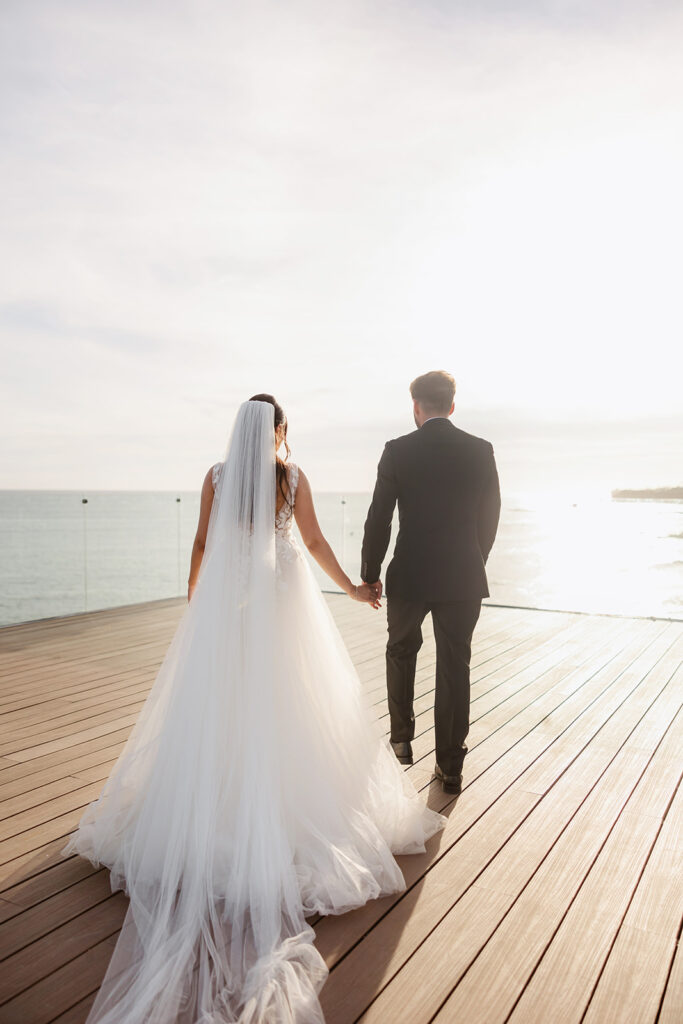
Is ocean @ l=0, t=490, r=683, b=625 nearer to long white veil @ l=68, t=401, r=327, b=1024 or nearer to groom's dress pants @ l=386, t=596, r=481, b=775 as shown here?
groom's dress pants @ l=386, t=596, r=481, b=775

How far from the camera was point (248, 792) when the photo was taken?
1913 mm

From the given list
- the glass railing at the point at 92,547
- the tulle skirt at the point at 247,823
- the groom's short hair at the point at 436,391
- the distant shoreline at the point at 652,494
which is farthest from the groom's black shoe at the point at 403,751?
the distant shoreline at the point at 652,494

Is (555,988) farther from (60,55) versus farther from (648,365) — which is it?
(648,365)

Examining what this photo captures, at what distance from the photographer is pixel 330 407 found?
16.4m

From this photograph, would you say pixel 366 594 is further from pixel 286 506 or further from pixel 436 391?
pixel 436 391

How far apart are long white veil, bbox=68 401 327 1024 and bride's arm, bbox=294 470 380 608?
189 millimetres

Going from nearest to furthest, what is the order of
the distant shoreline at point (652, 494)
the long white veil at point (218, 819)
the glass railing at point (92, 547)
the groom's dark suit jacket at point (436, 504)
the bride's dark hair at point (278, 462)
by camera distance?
1. the long white veil at point (218, 819)
2. the bride's dark hair at point (278, 462)
3. the groom's dark suit jacket at point (436, 504)
4. the glass railing at point (92, 547)
5. the distant shoreline at point (652, 494)

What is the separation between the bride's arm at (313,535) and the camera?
238 cm

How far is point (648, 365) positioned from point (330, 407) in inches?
349

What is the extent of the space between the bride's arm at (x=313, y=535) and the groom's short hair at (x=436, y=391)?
25.8 inches

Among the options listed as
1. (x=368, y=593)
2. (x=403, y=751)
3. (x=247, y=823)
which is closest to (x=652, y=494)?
(x=403, y=751)

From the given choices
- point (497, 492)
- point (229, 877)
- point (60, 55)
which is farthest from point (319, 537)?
point (60, 55)

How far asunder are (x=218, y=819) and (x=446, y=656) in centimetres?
116

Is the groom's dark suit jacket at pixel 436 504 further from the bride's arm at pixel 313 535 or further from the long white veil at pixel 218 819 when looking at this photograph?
the long white veil at pixel 218 819
